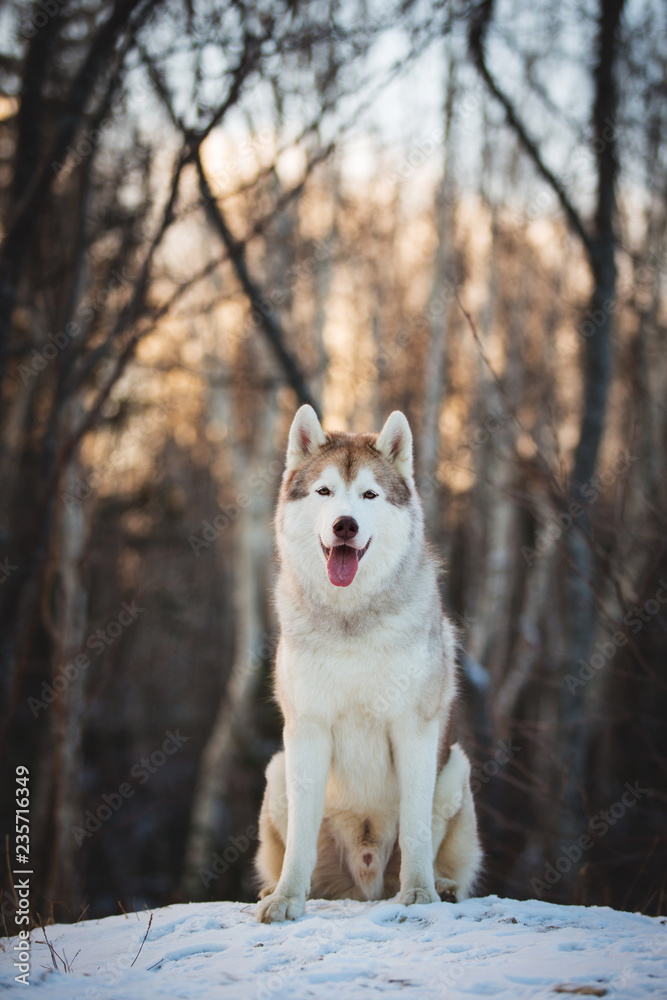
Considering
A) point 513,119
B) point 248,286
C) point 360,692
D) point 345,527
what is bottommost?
point 360,692

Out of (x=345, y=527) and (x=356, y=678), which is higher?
(x=345, y=527)

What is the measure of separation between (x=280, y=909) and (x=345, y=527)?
5.72 ft

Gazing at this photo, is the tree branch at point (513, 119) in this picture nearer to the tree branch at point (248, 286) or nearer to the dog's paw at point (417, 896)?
the tree branch at point (248, 286)

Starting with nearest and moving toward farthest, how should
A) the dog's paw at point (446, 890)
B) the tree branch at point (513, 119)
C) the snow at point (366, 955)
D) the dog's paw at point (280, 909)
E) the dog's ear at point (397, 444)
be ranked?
the snow at point (366, 955)
the dog's paw at point (280, 909)
the dog's paw at point (446, 890)
the dog's ear at point (397, 444)
the tree branch at point (513, 119)

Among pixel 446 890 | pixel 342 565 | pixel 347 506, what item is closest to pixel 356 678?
pixel 342 565

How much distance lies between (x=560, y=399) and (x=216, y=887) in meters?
12.4

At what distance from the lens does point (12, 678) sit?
4840mm

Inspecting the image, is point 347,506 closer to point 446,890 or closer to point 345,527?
point 345,527

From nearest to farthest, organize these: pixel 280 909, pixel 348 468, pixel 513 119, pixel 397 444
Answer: pixel 280 909, pixel 348 468, pixel 397 444, pixel 513 119

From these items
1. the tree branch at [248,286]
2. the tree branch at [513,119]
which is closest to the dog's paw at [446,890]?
the tree branch at [248,286]

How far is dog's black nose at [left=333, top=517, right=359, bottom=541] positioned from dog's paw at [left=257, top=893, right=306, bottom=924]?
167 cm

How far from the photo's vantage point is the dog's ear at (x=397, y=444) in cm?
389

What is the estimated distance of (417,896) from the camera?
341 cm

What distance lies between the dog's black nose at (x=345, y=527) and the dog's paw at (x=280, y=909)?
1.67 m
